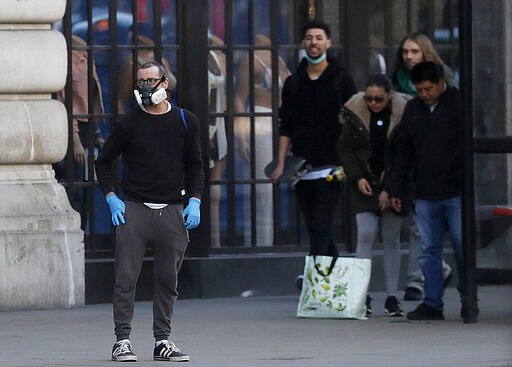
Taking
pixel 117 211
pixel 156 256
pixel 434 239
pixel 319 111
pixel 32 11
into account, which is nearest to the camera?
pixel 117 211

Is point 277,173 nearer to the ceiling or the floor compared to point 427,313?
nearer to the ceiling

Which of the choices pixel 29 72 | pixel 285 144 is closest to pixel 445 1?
pixel 285 144

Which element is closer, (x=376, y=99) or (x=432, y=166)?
(x=432, y=166)

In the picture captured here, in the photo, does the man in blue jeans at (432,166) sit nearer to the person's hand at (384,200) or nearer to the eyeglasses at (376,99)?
the person's hand at (384,200)

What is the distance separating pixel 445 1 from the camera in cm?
1414

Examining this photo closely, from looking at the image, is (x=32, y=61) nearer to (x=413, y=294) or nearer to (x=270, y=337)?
(x=270, y=337)

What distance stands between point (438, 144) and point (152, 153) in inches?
108

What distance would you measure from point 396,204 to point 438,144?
→ 22.8 inches

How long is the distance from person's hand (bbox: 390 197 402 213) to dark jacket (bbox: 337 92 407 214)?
158 millimetres

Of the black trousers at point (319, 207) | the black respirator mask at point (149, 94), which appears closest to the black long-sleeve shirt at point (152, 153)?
the black respirator mask at point (149, 94)

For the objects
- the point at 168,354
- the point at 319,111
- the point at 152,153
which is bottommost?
the point at 168,354

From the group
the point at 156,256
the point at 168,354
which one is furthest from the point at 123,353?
the point at 156,256

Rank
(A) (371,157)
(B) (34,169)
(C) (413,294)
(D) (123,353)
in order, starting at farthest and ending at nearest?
1. (C) (413,294)
2. (B) (34,169)
3. (A) (371,157)
4. (D) (123,353)

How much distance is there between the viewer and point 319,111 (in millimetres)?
12305
